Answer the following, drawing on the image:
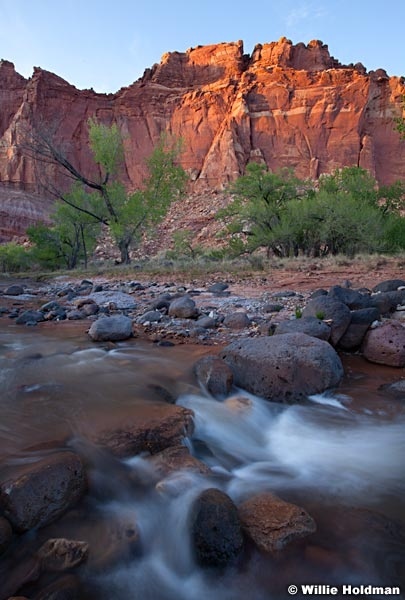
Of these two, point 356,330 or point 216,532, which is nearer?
point 216,532

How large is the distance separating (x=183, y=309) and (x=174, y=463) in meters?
4.02

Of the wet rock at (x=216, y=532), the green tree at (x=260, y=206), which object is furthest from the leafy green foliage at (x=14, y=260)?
the wet rock at (x=216, y=532)

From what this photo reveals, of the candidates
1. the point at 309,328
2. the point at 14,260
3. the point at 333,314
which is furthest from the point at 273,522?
the point at 14,260

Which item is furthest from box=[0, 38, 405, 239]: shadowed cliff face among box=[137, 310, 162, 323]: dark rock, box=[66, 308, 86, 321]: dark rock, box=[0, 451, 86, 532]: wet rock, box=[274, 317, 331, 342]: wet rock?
box=[0, 451, 86, 532]: wet rock

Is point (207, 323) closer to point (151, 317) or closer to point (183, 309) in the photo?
point (183, 309)

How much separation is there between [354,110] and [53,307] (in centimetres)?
5366

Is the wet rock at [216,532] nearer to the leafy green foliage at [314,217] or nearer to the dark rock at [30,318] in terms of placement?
the dark rock at [30,318]

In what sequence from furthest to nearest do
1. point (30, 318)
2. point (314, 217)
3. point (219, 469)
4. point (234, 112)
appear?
1. point (234, 112)
2. point (314, 217)
3. point (30, 318)
4. point (219, 469)

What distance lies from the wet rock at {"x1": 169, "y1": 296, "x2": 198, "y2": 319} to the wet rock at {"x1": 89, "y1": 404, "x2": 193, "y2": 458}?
3.27 m

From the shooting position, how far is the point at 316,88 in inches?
1901

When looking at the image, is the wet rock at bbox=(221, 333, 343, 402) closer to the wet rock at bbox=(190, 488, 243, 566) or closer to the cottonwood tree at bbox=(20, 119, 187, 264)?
the wet rock at bbox=(190, 488, 243, 566)

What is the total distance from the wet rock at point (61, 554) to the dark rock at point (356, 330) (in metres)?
3.89

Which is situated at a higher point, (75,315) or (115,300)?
(115,300)

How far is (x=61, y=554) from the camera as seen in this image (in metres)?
1.65
